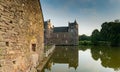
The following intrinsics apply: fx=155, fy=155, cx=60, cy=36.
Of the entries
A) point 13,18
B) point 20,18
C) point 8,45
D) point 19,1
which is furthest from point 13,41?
point 19,1

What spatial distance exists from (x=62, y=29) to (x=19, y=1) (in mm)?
54947

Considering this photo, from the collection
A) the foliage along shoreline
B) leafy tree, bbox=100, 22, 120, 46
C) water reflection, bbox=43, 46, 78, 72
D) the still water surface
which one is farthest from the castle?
the still water surface

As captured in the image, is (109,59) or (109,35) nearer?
(109,59)

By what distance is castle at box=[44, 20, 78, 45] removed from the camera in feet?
194

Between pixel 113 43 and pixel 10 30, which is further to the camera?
pixel 113 43

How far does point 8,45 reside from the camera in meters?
5.63

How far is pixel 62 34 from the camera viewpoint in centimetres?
6047

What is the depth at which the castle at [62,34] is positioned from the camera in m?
59.2

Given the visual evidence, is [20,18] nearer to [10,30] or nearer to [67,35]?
[10,30]

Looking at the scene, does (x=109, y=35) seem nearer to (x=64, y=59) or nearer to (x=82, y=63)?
(x=64, y=59)

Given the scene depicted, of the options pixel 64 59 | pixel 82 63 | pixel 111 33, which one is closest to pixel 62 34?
pixel 111 33

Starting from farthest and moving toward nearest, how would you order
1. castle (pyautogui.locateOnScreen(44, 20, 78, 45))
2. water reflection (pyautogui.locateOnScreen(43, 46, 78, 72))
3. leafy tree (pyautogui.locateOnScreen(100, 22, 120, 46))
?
castle (pyautogui.locateOnScreen(44, 20, 78, 45)) < leafy tree (pyautogui.locateOnScreen(100, 22, 120, 46)) < water reflection (pyautogui.locateOnScreen(43, 46, 78, 72))

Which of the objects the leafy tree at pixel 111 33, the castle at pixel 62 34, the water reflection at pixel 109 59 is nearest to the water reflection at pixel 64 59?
the water reflection at pixel 109 59

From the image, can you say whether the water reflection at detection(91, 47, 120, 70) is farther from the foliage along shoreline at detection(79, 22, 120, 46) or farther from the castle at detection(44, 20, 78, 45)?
the castle at detection(44, 20, 78, 45)
